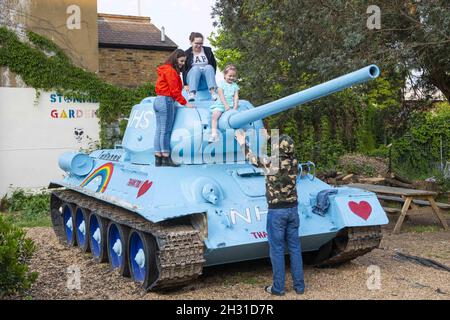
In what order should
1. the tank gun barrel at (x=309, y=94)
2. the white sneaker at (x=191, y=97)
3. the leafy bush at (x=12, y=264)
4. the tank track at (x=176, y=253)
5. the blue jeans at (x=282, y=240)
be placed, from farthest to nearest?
the white sneaker at (x=191, y=97), the blue jeans at (x=282, y=240), the tank track at (x=176, y=253), the leafy bush at (x=12, y=264), the tank gun barrel at (x=309, y=94)

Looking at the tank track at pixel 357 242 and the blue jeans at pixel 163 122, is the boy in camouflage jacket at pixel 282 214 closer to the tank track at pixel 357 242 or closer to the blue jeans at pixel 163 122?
the tank track at pixel 357 242

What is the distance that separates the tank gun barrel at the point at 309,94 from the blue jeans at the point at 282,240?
111cm

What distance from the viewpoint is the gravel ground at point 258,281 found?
604 cm

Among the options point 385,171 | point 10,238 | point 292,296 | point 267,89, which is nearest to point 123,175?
point 10,238

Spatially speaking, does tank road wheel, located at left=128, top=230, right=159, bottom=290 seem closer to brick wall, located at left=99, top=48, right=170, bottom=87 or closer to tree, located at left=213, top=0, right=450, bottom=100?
tree, located at left=213, top=0, right=450, bottom=100

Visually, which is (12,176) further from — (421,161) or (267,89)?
(421,161)

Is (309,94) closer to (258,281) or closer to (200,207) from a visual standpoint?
(200,207)

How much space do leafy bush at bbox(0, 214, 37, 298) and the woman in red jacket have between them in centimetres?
190

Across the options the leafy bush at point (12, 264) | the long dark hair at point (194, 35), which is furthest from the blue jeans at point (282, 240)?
the long dark hair at point (194, 35)

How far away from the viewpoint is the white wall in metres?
13.2

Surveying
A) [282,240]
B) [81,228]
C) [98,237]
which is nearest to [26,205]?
[81,228]

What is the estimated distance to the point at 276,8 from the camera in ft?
35.5

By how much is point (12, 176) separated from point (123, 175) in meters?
6.95

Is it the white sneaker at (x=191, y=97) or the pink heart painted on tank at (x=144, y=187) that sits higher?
the white sneaker at (x=191, y=97)
